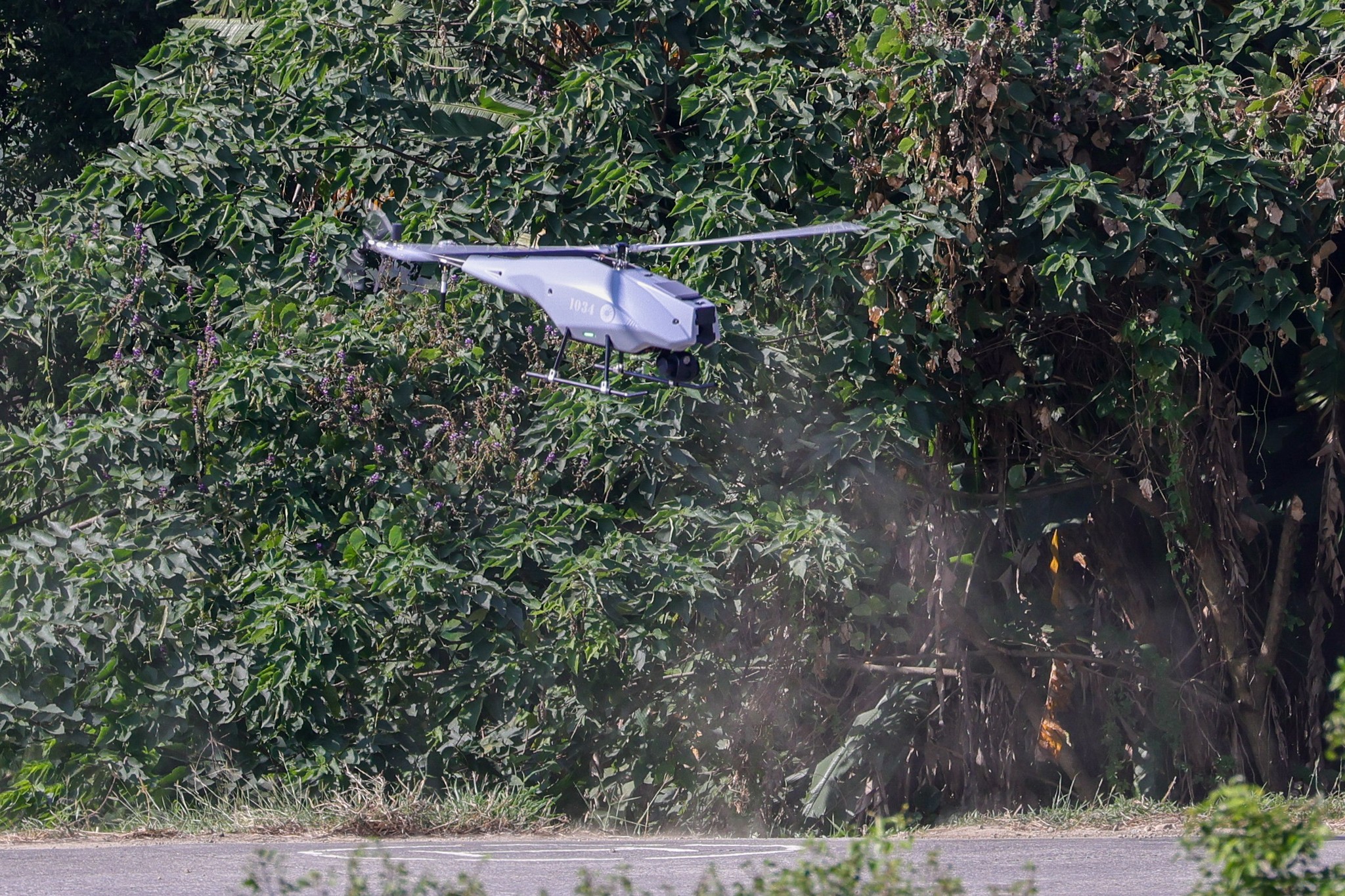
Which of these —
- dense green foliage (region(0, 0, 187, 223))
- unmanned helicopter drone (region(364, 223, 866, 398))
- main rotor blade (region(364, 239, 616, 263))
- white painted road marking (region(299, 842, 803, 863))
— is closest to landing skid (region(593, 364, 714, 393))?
unmanned helicopter drone (region(364, 223, 866, 398))

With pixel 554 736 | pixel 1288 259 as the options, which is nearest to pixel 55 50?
pixel 554 736

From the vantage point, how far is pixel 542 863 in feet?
22.1

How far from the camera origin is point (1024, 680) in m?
10.2

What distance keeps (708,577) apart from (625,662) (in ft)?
2.87

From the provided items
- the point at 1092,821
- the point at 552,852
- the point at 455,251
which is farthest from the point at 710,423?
the point at 1092,821

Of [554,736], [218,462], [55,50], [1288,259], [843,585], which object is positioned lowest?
[554,736]

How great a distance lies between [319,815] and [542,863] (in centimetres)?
173

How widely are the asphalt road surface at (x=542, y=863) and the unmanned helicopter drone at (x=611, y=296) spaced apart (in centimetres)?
230

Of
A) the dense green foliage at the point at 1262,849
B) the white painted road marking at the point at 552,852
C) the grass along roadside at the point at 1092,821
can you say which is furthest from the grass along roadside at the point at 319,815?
the dense green foliage at the point at 1262,849

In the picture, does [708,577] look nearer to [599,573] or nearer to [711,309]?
[599,573]

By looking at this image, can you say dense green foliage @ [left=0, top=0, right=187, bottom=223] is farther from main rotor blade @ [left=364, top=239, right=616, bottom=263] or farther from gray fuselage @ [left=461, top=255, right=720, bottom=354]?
gray fuselage @ [left=461, top=255, right=720, bottom=354]

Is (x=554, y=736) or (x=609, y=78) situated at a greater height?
(x=609, y=78)

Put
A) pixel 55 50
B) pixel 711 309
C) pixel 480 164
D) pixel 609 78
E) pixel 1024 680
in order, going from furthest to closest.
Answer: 1. pixel 55 50
2. pixel 1024 680
3. pixel 480 164
4. pixel 609 78
5. pixel 711 309

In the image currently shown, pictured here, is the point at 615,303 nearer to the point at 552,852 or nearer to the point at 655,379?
the point at 655,379
